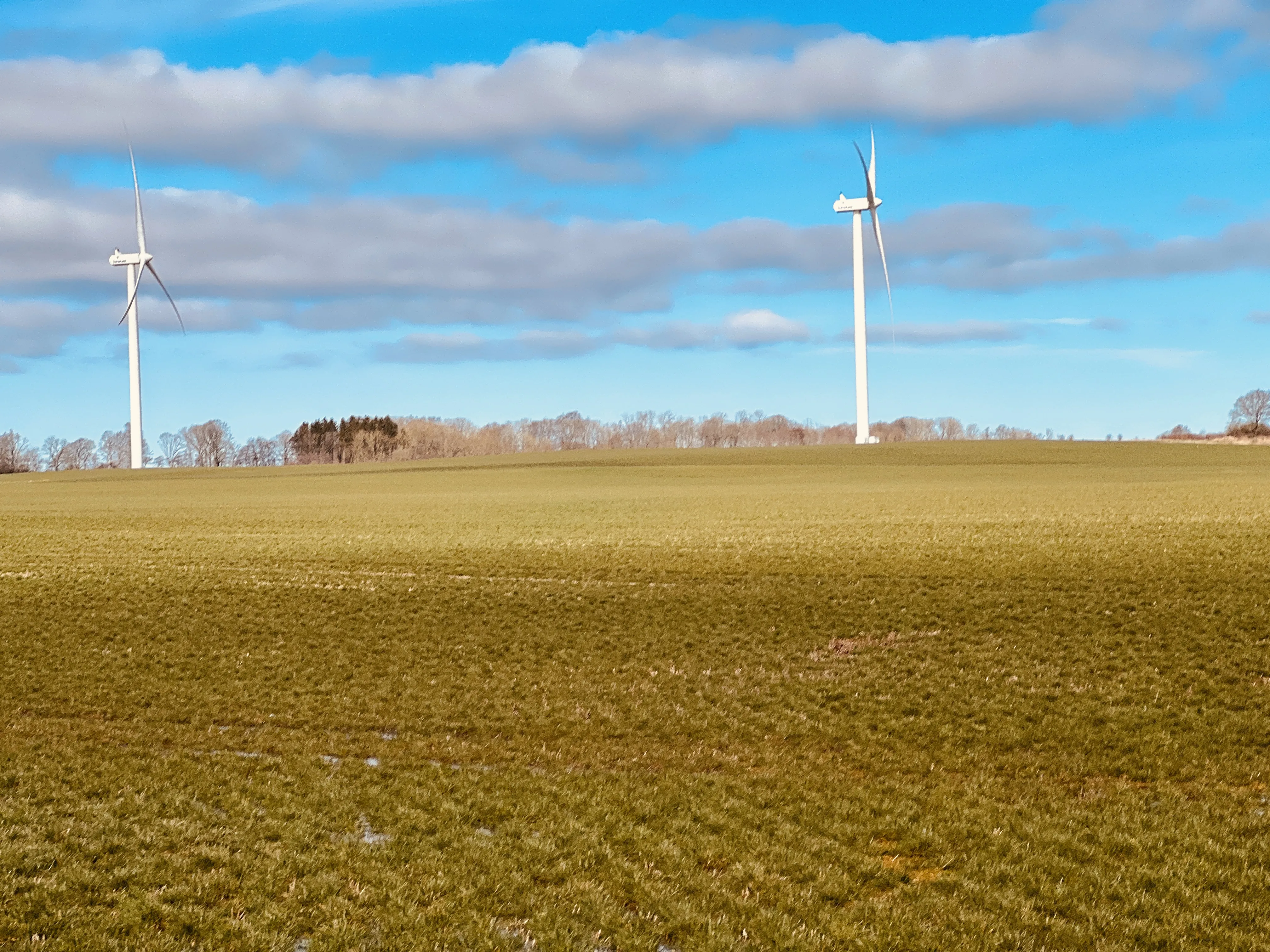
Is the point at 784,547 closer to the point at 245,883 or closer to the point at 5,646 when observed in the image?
the point at 5,646

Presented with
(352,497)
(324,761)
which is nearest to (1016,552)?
(324,761)

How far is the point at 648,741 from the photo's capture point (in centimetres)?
1808

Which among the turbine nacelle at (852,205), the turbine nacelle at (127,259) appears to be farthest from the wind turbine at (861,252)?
the turbine nacelle at (127,259)

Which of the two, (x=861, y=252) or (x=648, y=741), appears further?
(x=861, y=252)

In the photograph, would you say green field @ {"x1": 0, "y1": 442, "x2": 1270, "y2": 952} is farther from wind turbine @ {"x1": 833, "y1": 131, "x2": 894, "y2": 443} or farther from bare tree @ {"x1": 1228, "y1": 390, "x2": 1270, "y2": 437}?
bare tree @ {"x1": 1228, "y1": 390, "x2": 1270, "y2": 437}

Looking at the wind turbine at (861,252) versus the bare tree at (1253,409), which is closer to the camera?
the wind turbine at (861,252)

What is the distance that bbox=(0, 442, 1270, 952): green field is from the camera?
11031 mm

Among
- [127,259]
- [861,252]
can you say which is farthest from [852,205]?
[127,259]

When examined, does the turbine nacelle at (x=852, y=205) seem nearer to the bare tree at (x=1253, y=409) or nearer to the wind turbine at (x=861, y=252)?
the wind turbine at (x=861, y=252)

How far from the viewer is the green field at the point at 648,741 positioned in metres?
11.0

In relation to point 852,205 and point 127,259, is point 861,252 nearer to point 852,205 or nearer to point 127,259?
point 852,205

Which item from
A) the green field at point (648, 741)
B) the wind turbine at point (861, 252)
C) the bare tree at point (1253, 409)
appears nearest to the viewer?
the green field at point (648, 741)

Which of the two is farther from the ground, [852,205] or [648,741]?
[852,205]

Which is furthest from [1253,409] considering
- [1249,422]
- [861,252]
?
[861,252]
